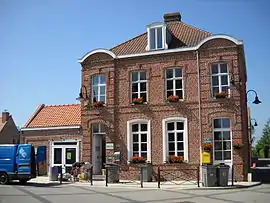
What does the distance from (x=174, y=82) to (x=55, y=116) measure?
1038cm

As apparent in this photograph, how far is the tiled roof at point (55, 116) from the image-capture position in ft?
87.5

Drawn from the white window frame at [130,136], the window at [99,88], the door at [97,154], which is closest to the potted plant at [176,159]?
the white window frame at [130,136]

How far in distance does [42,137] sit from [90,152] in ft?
16.2

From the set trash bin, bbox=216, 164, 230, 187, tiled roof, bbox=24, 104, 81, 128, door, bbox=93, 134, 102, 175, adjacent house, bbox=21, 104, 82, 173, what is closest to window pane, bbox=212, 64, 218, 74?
trash bin, bbox=216, 164, 230, 187

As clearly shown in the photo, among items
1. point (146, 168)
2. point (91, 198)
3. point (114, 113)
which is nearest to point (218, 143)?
point (146, 168)

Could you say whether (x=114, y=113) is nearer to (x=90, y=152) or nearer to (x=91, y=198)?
(x=90, y=152)

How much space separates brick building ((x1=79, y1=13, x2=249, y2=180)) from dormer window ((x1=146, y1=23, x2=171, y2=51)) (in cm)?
6

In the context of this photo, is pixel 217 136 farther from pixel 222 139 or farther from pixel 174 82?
pixel 174 82

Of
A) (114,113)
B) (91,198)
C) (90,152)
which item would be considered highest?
(114,113)

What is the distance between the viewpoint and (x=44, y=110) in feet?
96.9

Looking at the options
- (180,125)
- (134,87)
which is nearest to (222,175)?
(180,125)

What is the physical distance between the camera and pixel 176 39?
2397 cm

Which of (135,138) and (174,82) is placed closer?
(174,82)

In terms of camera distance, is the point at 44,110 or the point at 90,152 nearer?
the point at 90,152
